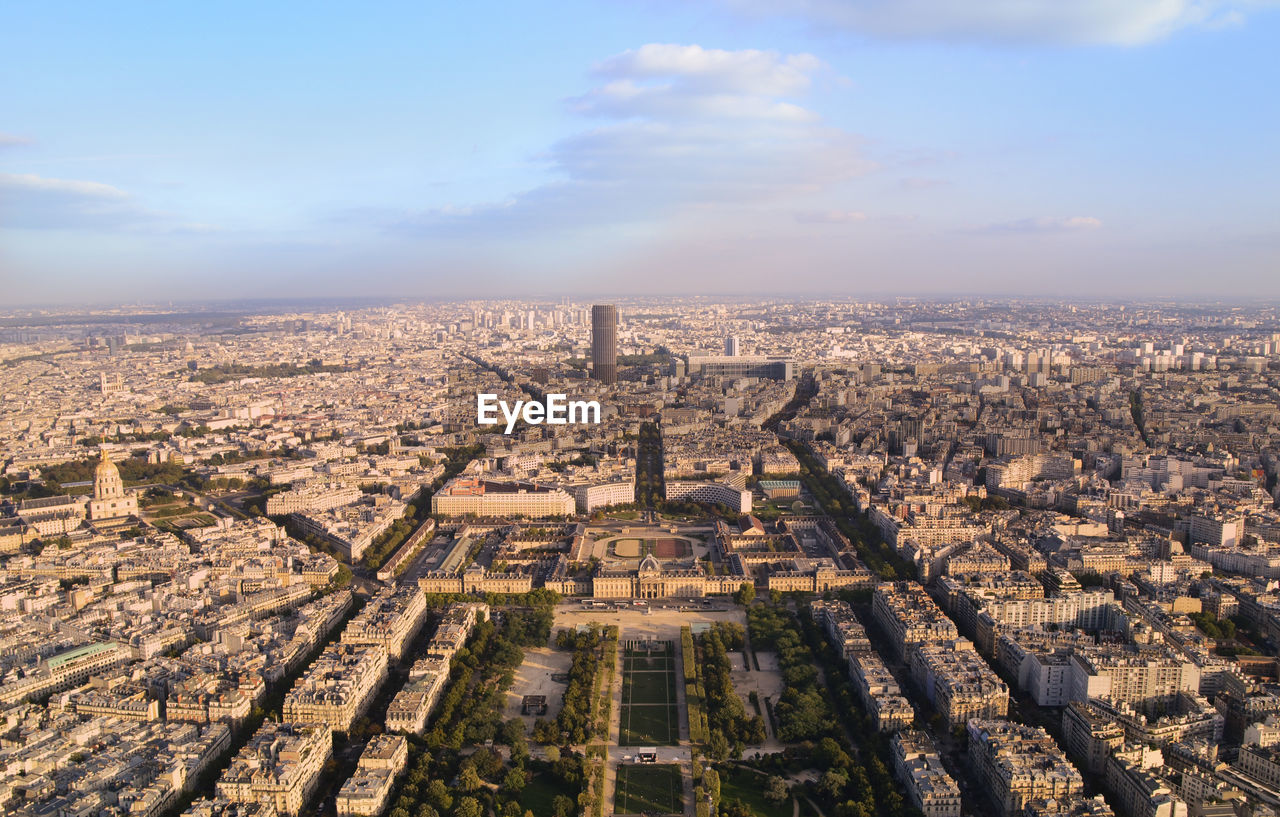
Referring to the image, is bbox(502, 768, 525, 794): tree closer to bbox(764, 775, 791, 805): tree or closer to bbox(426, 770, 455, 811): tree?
bbox(426, 770, 455, 811): tree

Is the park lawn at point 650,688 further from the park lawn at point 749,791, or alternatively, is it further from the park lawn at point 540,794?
the park lawn at point 540,794

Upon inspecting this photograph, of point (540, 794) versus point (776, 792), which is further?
point (540, 794)

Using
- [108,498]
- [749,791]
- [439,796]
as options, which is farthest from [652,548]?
[108,498]

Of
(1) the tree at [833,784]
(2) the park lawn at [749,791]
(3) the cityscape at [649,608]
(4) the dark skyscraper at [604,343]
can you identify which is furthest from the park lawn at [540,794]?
(4) the dark skyscraper at [604,343]

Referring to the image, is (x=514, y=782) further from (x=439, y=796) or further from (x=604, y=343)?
(x=604, y=343)

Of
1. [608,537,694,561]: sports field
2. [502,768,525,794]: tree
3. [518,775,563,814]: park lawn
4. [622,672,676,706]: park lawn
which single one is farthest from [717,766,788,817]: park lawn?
[608,537,694,561]: sports field

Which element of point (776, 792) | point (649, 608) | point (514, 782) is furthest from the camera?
point (649, 608)
